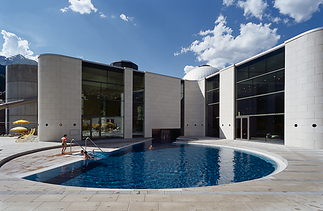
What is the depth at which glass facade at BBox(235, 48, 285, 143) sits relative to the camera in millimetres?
16078

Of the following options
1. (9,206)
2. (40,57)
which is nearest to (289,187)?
(9,206)

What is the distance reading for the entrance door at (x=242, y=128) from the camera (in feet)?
63.0

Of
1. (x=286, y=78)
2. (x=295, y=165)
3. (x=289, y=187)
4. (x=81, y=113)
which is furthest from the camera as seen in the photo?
(x=81, y=113)

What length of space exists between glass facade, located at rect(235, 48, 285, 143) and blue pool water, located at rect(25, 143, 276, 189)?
6857mm

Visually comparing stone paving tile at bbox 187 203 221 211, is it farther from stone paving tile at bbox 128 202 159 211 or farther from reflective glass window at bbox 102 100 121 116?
reflective glass window at bbox 102 100 121 116

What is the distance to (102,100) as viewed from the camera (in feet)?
66.6

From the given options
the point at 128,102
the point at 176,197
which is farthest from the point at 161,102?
the point at 176,197

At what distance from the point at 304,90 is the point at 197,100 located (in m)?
13.6

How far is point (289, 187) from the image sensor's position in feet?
18.7

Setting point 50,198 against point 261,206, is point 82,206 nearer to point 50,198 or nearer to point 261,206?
point 50,198

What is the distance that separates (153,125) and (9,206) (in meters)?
19.4

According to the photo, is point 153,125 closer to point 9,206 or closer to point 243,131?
point 243,131

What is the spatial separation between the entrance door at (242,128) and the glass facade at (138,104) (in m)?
11.8

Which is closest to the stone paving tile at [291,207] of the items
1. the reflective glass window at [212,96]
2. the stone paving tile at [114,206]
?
the stone paving tile at [114,206]
